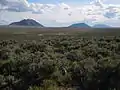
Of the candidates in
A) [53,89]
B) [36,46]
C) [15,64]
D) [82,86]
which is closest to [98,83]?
[82,86]

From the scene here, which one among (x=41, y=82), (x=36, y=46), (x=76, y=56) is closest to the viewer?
(x=41, y=82)

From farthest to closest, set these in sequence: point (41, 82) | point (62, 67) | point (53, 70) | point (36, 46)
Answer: point (36, 46), point (62, 67), point (53, 70), point (41, 82)

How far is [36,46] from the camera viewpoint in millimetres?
25141

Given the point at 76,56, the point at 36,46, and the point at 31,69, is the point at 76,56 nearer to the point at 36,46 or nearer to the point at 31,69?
the point at 31,69

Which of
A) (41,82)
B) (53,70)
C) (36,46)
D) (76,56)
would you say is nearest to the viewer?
(41,82)

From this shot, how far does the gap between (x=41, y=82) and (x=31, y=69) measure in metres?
1.29

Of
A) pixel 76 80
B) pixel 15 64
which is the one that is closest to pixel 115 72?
pixel 76 80

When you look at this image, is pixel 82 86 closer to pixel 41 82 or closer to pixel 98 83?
pixel 98 83

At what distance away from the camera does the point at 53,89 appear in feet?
31.3

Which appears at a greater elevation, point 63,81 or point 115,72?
point 115,72

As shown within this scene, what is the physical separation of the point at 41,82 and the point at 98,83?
8.38ft

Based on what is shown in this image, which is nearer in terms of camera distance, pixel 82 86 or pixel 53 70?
pixel 82 86

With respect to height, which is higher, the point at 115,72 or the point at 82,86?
the point at 115,72

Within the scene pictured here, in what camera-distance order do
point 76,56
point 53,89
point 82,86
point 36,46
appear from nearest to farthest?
point 53,89 < point 82,86 < point 76,56 < point 36,46
